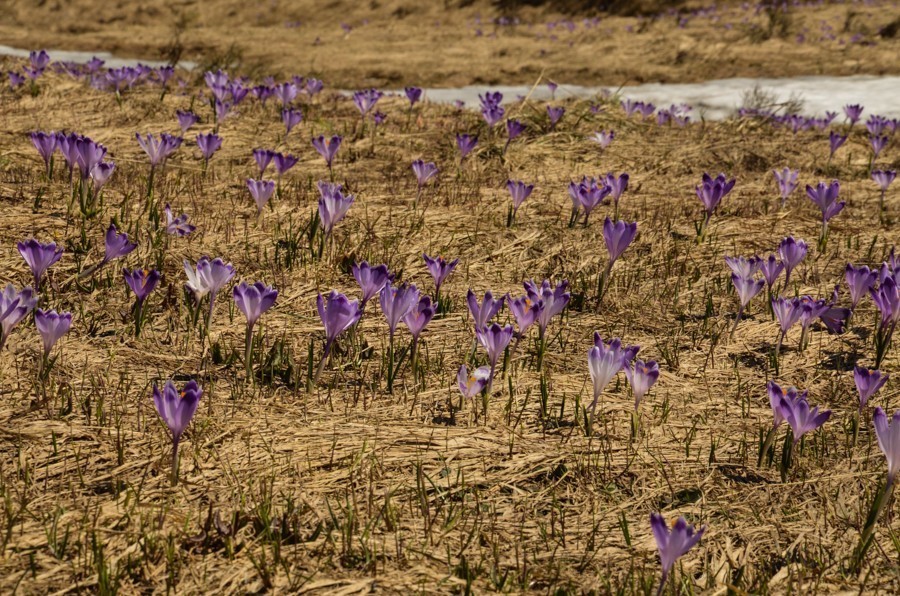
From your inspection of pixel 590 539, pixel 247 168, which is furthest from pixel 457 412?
pixel 247 168

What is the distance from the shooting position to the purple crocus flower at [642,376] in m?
3.12

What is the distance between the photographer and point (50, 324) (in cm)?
302

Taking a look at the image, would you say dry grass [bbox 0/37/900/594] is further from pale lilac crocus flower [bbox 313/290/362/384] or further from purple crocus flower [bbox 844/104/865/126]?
purple crocus flower [bbox 844/104/865/126]

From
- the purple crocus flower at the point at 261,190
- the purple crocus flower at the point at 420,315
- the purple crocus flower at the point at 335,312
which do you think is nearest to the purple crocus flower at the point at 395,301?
the purple crocus flower at the point at 420,315

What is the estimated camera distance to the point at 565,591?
2297 millimetres

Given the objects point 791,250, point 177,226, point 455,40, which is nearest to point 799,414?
point 791,250

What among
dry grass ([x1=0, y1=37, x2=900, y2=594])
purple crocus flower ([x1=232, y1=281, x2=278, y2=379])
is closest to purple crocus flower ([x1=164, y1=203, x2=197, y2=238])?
dry grass ([x1=0, y1=37, x2=900, y2=594])

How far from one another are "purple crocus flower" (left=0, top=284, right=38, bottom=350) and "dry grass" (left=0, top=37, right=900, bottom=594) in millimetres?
258

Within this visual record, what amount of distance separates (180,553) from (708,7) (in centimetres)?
2079

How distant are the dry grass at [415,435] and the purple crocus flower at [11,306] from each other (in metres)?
0.26

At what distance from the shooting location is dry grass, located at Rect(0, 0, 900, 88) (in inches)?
532

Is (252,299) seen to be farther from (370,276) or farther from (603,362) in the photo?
(603,362)

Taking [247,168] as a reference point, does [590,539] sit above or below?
below

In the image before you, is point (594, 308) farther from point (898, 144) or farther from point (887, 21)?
point (887, 21)
